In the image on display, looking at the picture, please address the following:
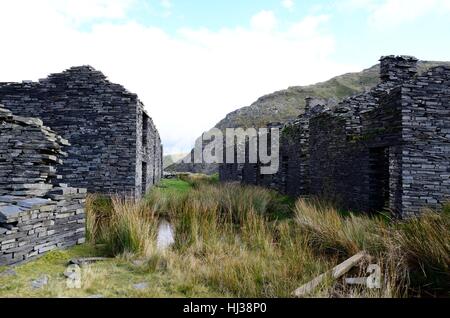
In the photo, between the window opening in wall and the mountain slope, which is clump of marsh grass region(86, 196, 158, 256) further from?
the mountain slope

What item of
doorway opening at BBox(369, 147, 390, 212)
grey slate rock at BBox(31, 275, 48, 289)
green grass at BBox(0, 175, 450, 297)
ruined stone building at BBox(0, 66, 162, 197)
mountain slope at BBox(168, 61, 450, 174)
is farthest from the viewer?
mountain slope at BBox(168, 61, 450, 174)

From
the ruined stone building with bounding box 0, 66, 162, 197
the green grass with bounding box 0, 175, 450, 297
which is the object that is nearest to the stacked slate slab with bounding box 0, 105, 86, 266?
the green grass with bounding box 0, 175, 450, 297

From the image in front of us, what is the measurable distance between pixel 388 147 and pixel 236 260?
19.3 feet

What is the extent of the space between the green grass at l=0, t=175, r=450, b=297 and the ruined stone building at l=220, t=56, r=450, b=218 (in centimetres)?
131

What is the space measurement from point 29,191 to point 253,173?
535 inches

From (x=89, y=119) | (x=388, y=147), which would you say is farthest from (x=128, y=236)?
(x=89, y=119)

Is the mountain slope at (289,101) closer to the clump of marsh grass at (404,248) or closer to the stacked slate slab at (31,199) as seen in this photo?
the stacked slate slab at (31,199)

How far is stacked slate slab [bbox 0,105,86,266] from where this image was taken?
5520mm

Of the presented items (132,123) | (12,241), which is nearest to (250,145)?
(132,123)

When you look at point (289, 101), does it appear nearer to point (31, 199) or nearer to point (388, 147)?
point (388, 147)

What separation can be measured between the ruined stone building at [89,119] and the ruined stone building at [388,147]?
19.6 ft

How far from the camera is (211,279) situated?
15.9 ft

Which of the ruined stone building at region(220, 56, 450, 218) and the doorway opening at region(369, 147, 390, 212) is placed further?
the doorway opening at region(369, 147, 390, 212)

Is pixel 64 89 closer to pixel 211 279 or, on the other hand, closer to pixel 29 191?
pixel 29 191
